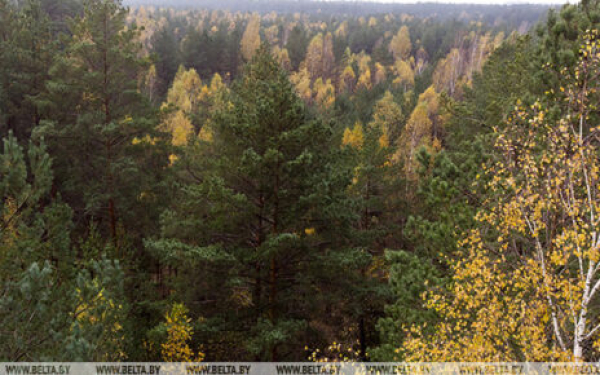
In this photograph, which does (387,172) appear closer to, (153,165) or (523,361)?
(153,165)

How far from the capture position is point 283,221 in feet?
36.6

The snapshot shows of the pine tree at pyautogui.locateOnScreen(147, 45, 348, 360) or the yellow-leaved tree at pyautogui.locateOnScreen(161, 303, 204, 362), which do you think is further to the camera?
the yellow-leaved tree at pyautogui.locateOnScreen(161, 303, 204, 362)

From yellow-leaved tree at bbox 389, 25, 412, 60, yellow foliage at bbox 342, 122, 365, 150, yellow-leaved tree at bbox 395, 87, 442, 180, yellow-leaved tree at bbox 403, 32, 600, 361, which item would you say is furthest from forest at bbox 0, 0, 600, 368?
yellow-leaved tree at bbox 389, 25, 412, 60

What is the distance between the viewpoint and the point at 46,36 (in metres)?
17.0

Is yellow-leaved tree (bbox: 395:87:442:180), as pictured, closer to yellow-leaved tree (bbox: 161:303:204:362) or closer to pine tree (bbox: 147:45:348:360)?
pine tree (bbox: 147:45:348:360)

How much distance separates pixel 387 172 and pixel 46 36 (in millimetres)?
14509

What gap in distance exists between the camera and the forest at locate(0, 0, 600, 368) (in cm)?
606

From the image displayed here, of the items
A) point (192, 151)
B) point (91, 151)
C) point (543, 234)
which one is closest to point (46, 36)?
point (91, 151)

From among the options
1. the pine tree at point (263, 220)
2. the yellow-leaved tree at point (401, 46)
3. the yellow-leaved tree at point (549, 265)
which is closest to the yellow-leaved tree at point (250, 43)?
the yellow-leaved tree at point (401, 46)

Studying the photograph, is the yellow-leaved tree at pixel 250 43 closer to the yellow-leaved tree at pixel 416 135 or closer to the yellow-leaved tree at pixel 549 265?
the yellow-leaved tree at pixel 416 135

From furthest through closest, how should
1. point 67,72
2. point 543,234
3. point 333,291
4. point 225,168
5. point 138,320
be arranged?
point 67,72 < point 138,320 < point 333,291 < point 225,168 < point 543,234

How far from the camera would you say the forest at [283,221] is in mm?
6062

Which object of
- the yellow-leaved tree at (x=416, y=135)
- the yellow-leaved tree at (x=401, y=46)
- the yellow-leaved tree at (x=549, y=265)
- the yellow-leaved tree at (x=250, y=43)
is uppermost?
the yellow-leaved tree at (x=401, y=46)

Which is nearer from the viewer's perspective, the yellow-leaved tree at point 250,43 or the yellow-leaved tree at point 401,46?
the yellow-leaved tree at point 250,43
